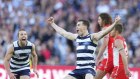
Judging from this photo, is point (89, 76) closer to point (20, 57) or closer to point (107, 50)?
point (107, 50)

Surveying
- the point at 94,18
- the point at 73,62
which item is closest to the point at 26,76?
the point at 73,62

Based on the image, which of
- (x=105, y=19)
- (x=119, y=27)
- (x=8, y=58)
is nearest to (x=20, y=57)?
(x=8, y=58)

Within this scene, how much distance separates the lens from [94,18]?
2770 centimetres

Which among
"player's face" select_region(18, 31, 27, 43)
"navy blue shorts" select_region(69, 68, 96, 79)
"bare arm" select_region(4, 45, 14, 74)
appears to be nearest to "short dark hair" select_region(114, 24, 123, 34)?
"navy blue shorts" select_region(69, 68, 96, 79)

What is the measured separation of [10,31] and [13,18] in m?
0.93

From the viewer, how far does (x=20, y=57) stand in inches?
735

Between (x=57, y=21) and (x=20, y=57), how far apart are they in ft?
29.9

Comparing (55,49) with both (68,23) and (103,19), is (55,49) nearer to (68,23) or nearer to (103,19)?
(68,23)

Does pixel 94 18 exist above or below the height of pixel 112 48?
above

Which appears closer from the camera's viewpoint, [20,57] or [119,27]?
[119,27]

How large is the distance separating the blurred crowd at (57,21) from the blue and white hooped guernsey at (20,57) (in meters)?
6.38

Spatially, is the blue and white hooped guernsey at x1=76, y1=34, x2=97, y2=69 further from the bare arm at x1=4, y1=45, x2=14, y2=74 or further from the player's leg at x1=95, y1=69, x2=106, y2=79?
the bare arm at x1=4, y1=45, x2=14, y2=74

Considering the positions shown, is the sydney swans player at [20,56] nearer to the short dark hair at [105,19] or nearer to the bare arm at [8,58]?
the bare arm at [8,58]

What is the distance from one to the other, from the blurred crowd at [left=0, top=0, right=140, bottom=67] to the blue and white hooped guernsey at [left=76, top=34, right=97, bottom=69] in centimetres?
789
